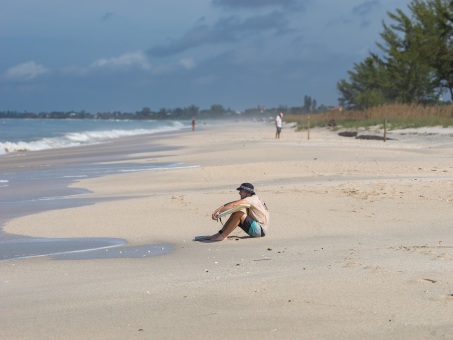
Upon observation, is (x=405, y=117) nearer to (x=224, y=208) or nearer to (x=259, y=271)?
(x=224, y=208)

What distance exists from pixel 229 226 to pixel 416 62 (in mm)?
45387

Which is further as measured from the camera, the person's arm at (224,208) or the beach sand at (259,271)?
the person's arm at (224,208)

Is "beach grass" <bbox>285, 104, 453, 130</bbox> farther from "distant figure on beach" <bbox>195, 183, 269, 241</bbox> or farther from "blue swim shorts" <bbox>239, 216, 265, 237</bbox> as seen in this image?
"blue swim shorts" <bbox>239, 216, 265, 237</bbox>

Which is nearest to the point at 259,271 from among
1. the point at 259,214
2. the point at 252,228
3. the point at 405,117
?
the point at 252,228

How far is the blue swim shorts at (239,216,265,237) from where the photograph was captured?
9.78m

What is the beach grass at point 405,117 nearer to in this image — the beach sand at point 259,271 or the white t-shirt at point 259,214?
the beach sand at point 259,271

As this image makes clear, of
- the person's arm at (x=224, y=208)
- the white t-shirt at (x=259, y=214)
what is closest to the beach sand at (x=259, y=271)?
the white t-shirt at (x=259, y=214)

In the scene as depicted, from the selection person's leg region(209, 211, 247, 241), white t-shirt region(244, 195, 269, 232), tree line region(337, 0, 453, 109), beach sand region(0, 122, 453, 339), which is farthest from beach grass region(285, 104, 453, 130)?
person's leg region(209, 211, 247, 241)

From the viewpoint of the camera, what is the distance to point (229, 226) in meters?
9.84

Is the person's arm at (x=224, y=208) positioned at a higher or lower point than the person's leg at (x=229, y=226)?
higher

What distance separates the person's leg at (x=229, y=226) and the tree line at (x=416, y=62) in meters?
39.1

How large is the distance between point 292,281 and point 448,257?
1.76 meters

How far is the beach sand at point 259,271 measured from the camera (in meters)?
5.45

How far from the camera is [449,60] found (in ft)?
153
